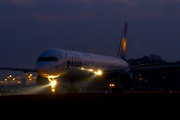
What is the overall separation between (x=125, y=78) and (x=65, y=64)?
6.79m

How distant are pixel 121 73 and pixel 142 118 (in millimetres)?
18828

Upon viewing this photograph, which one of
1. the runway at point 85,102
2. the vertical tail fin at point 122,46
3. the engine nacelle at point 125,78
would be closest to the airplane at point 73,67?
the engine nacelle at point 125,78

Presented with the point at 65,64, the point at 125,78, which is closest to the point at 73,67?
the point at 65,64

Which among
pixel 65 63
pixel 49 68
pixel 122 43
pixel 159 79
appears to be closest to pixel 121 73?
pixel 65 63

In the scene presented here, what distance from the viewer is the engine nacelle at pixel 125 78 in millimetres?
25859

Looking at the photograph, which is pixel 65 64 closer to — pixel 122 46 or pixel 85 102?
Answer: pixel 85 102

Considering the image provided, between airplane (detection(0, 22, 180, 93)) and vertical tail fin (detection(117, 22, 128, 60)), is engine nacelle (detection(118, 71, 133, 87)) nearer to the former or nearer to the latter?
airplane (detection(0, 22, 180, 93))

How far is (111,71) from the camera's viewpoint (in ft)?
92.4

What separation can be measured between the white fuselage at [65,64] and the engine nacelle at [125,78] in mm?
3897

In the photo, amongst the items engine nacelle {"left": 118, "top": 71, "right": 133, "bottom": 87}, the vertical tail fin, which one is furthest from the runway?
the vertical tail fin

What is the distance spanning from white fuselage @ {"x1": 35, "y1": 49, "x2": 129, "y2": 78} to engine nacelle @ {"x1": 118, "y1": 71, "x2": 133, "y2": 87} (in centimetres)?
390

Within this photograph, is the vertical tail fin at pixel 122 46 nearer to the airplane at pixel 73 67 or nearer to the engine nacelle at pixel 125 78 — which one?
the airplane at pixel 73 67

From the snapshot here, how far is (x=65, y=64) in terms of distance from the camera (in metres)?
23.6

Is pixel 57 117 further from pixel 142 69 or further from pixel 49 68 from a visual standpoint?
pixel 142 69
